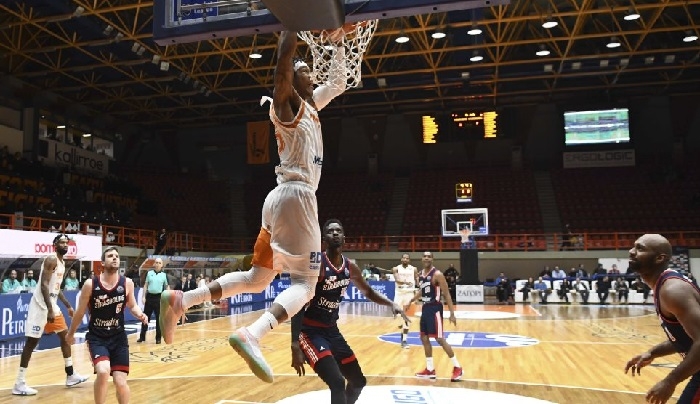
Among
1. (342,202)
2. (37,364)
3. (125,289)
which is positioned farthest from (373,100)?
(125,289)

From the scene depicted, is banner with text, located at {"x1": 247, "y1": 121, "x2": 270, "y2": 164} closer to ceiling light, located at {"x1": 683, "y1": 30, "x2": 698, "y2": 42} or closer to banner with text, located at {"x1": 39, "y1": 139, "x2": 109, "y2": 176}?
banner with text, located at {"x1": 39, "y1": 139, "x2": 109, "y2": 176}

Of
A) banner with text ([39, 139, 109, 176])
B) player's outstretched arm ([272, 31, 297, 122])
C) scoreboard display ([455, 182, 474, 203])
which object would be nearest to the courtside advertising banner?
player's outstretched arm ([272, 31, 297, 122])

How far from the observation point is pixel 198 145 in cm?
3541

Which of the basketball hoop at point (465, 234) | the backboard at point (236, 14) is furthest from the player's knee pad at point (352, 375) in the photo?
the basketball hoop at point (465, 234)

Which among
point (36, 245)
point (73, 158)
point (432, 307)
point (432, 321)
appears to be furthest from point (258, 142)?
point (432, 321)

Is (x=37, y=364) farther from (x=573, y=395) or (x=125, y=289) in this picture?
(x=573, y=395)

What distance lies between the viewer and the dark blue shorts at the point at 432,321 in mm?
9062

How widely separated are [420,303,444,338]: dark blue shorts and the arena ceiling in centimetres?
1157

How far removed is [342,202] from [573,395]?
2520 centimetres

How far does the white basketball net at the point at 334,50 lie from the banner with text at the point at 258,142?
20.8 meters

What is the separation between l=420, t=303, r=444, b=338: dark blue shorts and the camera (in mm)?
9062

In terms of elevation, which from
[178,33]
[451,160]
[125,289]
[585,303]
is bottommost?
[585,303]

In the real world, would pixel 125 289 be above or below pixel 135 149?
below

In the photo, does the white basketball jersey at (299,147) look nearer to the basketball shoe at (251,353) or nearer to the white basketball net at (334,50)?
the white basketball net at (334,50)
